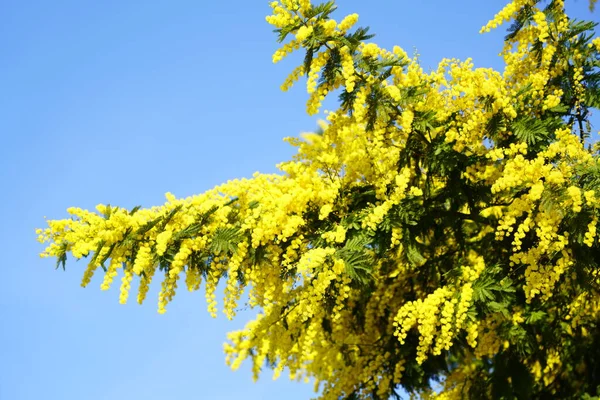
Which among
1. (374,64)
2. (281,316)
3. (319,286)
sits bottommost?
(319,286)

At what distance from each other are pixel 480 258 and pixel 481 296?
3.06 ft

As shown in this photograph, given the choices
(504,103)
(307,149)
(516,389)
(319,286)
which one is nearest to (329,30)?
(307,149)

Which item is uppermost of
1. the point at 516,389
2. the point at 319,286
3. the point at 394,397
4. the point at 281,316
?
the point at 281,316

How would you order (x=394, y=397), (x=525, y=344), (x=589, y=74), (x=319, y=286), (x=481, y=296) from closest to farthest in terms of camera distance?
1. (x=319, y=286)
2. (x=481, y=296)
3. (x=525, y=344)
4. (x=589, y=74)
5. (x=394, y=397)

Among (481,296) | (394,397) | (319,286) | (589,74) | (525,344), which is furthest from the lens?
(394,397)

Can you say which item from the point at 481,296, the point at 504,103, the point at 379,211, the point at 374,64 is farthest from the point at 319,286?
the point at 504,103

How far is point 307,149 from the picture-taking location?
923 cm

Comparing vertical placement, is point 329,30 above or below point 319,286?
above

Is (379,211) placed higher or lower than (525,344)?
higher

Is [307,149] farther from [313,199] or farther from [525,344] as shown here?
[525,344]

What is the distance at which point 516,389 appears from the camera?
9.44 meters

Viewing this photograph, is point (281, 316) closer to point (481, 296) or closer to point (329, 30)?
point (481, 296)

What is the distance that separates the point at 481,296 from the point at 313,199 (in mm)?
2452

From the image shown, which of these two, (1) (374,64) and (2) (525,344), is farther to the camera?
(2) (525,344)
